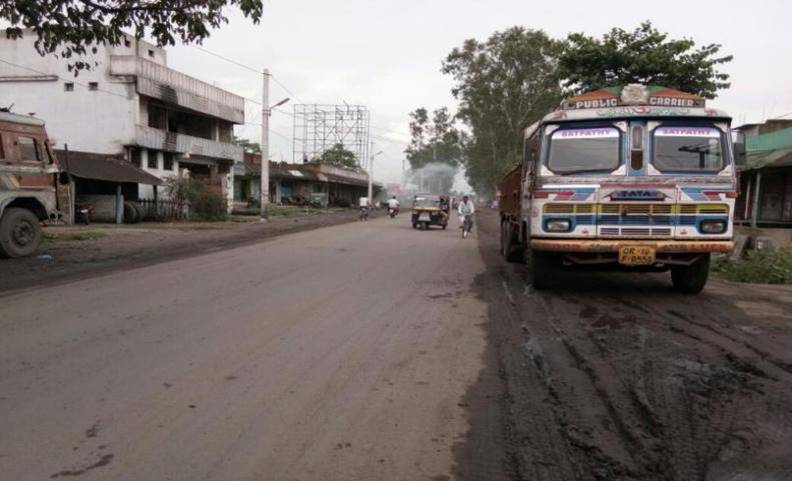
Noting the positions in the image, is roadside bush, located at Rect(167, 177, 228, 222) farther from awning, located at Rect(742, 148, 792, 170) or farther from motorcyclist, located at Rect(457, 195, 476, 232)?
awning, located at Rect(742, 148, 792, 170)

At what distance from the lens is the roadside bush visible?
29.9 meters

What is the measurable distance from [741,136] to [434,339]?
540cm

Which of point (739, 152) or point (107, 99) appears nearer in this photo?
point (739, 152)

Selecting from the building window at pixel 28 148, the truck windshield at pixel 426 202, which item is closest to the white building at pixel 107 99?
the truck windshield at pixel 426 202

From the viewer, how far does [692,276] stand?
9.30 meters

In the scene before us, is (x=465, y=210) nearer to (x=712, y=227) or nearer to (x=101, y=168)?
(x=101, y=168)

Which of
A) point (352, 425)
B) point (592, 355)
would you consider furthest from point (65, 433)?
point (592, 355)

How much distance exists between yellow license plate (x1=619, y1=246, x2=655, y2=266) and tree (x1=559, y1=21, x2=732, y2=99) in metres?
14.4

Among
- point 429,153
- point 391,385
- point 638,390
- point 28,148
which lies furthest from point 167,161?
point 429,153

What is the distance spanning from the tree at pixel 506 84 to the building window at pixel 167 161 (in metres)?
23.6

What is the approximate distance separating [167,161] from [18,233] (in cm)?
2210

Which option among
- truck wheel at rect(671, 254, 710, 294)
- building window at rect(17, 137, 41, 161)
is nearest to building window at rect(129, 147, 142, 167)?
building window at rect(17, 137, 41, 161)

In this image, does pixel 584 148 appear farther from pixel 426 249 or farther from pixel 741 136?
pixel 426 249

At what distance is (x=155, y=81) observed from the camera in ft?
102
